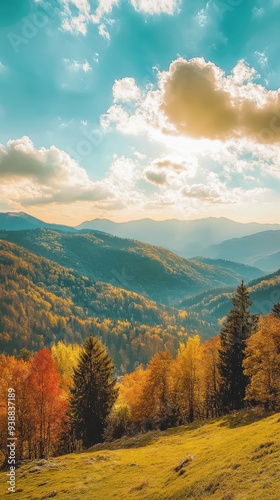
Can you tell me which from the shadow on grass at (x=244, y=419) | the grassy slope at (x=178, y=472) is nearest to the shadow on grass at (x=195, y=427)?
the shadow on grass at (x=244, y=419)

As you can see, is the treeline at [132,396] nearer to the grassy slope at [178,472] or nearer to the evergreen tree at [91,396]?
the evergreen tree at [91,396]

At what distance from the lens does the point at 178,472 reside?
1065 inches

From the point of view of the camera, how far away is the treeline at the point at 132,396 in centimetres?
6012

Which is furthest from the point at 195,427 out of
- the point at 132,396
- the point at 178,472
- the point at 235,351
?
the point at 178,472

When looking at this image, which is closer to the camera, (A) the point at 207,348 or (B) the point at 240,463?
(B) the point at 240,463

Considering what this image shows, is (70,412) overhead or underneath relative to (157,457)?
underneath

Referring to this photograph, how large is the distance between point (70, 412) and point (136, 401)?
44.4 ft

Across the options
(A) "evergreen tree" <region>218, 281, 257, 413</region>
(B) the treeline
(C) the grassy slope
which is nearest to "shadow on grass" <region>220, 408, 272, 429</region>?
(C) the grassy slope

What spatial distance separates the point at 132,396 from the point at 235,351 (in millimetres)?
26791

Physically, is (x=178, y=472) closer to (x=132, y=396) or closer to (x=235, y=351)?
(x=235, y=351)

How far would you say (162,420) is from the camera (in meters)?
64.0

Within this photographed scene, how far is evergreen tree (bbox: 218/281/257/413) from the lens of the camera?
58806 millimetres

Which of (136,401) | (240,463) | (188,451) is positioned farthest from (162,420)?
(240,463)

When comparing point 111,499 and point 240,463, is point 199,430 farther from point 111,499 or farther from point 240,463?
point 240,463
